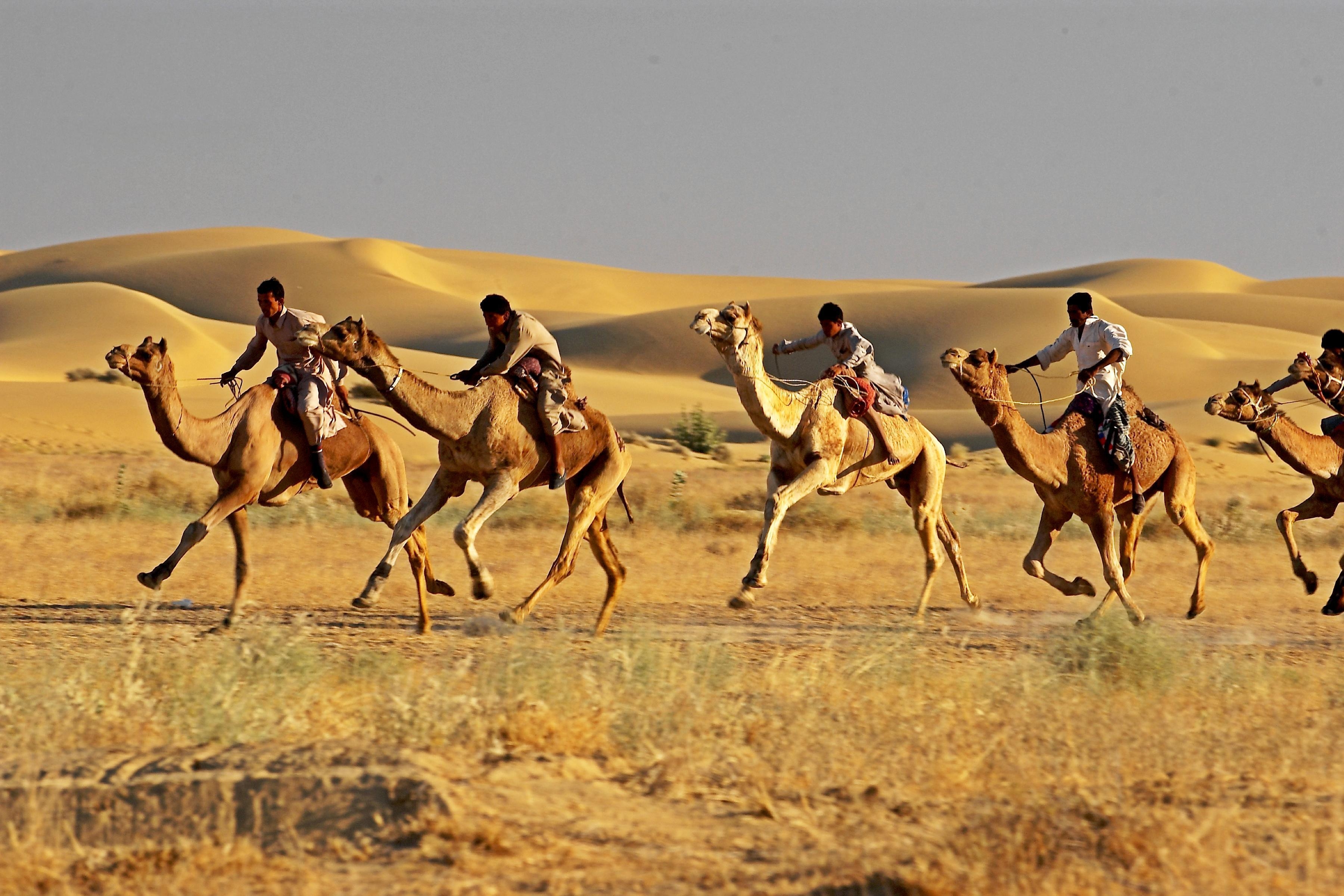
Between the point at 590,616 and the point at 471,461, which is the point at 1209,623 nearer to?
the point at 590,616

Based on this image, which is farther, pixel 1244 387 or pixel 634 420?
pixel 634 420

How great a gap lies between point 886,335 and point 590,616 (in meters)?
86.0

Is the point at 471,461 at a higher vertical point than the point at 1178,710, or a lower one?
higher

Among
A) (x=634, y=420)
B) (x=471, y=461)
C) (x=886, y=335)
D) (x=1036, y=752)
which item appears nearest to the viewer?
(x=1036, y=752)

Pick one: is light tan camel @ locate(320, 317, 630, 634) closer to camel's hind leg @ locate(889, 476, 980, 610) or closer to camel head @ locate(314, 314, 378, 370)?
camel head @ locate(314, 314, 378, 370)

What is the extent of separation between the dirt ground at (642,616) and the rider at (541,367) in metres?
1.48

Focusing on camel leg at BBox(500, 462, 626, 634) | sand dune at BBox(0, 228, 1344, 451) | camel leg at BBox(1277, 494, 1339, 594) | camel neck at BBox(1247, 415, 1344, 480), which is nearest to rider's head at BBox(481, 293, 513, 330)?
camel leg at BBox(500, 462, 626, 634)

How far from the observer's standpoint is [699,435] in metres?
44.1

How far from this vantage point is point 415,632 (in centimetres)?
1145

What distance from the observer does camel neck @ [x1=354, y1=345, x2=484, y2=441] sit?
1048 centimetres

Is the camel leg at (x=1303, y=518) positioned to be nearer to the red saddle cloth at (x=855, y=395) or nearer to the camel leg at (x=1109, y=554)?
the camel leg at (x=1109, y=554)

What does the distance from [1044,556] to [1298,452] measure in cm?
244

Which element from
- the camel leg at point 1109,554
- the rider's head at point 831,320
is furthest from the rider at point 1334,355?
the rider's head at point 831,320

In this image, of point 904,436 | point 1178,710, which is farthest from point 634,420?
point 1178,710
